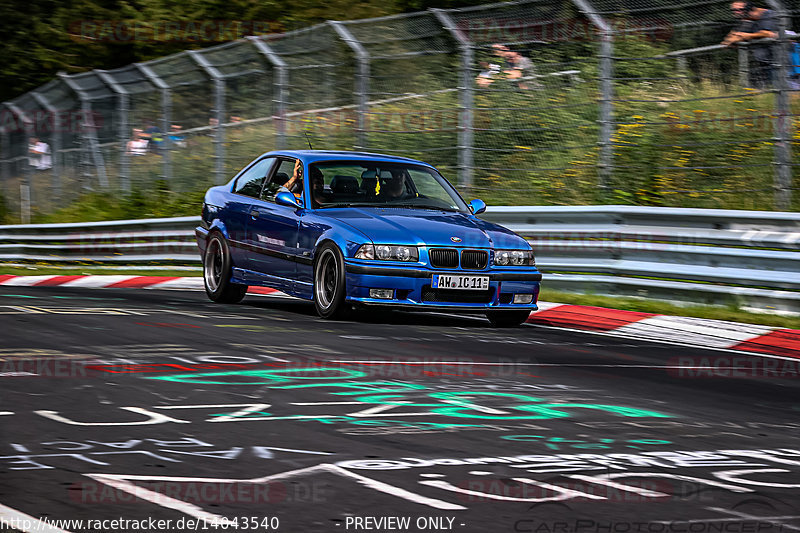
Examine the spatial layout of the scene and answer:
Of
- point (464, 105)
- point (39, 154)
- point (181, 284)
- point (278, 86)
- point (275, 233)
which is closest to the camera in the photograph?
point (275, 233)

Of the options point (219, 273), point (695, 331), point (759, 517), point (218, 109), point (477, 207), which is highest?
point (218, 109)

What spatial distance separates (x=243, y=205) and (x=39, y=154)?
14697 mm

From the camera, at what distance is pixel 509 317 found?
11023 mm

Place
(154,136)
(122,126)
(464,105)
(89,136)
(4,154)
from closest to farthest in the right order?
(464,105)
(154,136)
(122,126)
(89,136)
(4,154)

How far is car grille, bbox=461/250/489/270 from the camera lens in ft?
34.3

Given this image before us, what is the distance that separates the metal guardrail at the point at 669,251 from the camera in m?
11.1

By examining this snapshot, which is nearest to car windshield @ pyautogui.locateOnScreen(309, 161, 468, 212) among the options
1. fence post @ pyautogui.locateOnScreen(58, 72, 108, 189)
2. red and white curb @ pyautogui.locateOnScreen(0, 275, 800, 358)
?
red and white curb @ pyautogui.locateOnScreen(0, 275, 800, 358)

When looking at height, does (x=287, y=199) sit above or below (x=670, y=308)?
above

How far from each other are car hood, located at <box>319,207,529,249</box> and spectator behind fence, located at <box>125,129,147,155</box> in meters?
11.6

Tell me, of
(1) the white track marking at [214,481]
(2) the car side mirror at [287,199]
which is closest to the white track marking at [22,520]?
(1) the white track marking at [214,481]

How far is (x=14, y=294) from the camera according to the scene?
13000 mm

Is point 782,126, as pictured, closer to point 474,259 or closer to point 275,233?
point 474,259

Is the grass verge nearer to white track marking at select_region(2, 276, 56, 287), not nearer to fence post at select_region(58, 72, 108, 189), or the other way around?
white track marking at select_region(2, 276, 56, 287)

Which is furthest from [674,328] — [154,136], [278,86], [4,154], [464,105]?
[4,154]
